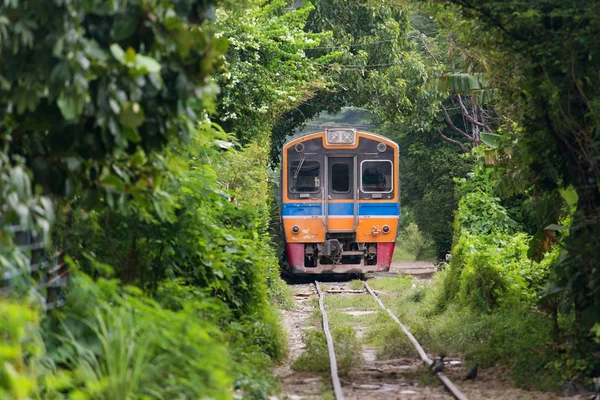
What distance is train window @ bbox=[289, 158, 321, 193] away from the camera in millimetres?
22531

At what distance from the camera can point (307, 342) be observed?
39.1 feet

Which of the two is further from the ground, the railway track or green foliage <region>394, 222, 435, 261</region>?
the railway track

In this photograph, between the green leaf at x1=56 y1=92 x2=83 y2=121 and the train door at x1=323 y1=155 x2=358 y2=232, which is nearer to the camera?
the green leaf at x1=56 y1=92 x2=83 y2=121

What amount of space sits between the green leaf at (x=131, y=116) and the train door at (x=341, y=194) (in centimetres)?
1682

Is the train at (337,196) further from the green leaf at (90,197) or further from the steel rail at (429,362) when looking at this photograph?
the green leaf at (90,197)

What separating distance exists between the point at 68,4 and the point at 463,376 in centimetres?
608

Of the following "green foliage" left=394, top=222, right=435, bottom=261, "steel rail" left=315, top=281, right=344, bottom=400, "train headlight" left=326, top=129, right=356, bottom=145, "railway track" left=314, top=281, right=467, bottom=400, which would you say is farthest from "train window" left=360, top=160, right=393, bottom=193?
"green foliage" left=394, top=222, right=435, bottom=261

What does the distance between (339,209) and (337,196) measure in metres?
0.30

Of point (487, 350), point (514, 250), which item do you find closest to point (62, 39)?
point (487, 350)

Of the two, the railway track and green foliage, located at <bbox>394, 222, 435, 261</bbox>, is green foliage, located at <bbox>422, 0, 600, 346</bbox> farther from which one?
green foliage, located at <bbox>394, 222, 435, 261</bbox>

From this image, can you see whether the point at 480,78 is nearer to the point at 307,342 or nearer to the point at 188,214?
the point at 307,342

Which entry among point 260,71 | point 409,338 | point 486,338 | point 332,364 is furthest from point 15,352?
point 260,71

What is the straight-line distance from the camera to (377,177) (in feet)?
75.2

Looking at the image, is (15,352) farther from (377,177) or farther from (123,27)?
(377,177)
